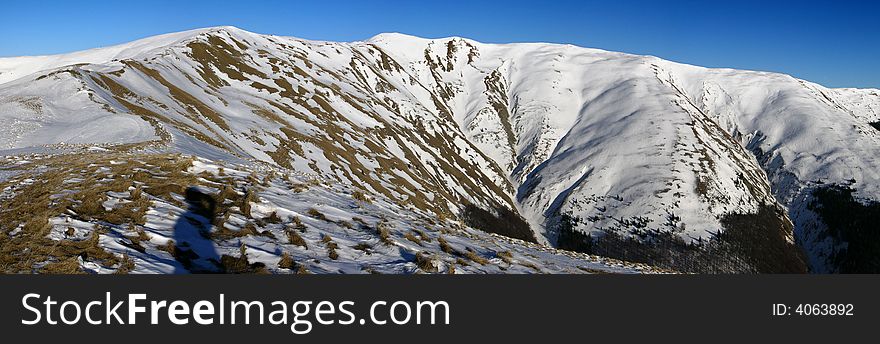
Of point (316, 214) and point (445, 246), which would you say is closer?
point (445, 246)

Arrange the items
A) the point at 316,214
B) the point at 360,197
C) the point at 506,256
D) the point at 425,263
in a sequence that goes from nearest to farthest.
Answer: the point at 425,263, the point at 506,256, the point at 316,214, the point at 360,197

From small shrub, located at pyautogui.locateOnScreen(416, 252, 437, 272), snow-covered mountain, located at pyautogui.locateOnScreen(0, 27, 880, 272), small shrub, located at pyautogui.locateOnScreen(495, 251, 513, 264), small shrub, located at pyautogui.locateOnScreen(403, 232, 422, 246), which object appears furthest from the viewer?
snow-covered mountain, located at pyautogui.locateOnScreen(0, 27, 880, 272)

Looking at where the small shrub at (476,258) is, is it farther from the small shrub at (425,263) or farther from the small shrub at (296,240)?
the small shrub at (296,240)

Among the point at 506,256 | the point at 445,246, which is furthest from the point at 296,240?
the point at 506,256

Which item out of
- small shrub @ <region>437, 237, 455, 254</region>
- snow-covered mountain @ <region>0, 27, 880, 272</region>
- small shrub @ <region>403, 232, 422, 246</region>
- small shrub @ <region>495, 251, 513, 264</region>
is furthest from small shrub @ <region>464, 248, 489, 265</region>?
snow-covered mountain @ <region>0, 27, 880, 272</region>

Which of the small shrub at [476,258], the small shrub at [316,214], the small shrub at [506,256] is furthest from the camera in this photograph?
the small shrub at [316,214]

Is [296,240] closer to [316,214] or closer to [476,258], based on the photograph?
[316,214]

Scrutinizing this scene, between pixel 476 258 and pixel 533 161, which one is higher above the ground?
pixel 533 161

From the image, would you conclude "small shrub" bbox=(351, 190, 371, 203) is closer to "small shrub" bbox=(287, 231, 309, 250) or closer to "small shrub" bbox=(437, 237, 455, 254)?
"small shrub" bbox=(437, 237, 455, 254)

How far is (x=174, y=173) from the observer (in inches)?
698

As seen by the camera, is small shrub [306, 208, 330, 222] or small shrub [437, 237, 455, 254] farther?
small shrub [306, 208, 330, 222]

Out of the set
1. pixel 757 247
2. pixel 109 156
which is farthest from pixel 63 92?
pixel 757 247

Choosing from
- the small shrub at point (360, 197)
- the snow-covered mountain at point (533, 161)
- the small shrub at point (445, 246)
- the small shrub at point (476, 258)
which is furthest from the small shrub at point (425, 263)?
the snow-covered mountain at point (533, 161)

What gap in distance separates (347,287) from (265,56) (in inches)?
6524
